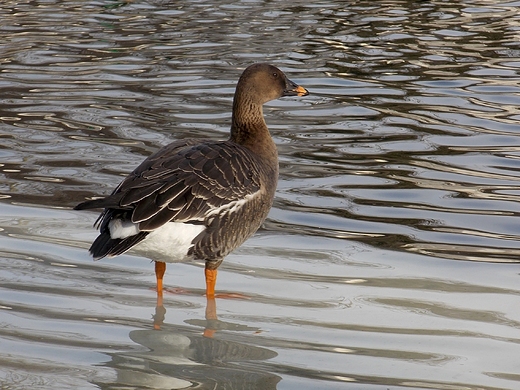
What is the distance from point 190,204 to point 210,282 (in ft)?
2.10

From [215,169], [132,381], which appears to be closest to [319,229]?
[215,169]

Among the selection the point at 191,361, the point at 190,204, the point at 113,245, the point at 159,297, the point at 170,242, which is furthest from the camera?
the point at 159,297

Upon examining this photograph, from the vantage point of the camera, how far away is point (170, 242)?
5980 mm

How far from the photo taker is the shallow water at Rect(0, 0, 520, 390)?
5.26 metres

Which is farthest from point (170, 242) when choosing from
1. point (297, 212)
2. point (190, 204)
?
point (297, 212)

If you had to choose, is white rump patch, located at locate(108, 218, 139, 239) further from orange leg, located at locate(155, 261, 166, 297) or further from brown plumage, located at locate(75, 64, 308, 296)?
orange leg, located at locate(155, 261, 166, 297)

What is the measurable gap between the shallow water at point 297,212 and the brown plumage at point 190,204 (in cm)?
43

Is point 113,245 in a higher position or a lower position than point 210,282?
higher

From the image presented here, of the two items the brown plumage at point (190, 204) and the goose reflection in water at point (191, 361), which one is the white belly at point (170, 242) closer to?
the brown plumage at point (190, 204)

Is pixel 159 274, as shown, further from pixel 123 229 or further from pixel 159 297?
pixel 123 229

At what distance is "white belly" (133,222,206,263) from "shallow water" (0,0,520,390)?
389mm

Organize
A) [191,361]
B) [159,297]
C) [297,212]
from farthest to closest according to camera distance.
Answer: [297,212], [159,297], [191,361]

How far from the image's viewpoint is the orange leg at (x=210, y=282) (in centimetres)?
634

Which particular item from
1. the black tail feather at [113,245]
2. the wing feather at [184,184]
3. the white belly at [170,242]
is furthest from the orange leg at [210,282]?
the black tail feather at [113,245]
